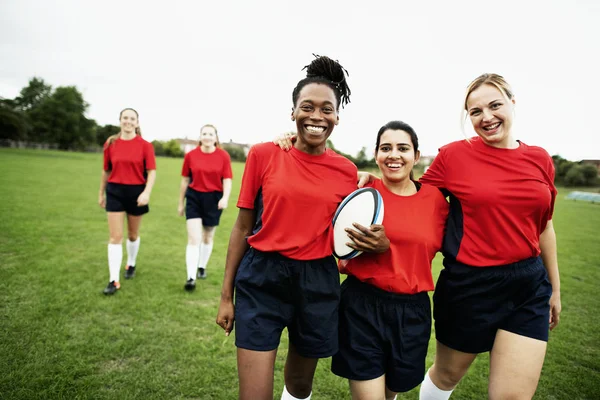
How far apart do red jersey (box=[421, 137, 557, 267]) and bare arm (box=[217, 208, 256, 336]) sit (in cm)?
134

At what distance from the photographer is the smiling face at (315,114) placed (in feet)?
7.25

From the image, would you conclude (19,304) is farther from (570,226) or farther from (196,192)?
(570,226)

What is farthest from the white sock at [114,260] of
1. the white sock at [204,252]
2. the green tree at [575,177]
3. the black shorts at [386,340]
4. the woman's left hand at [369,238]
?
the green tree at [575,177]

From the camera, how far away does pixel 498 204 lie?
2.24 metres

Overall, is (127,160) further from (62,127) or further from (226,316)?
(62,127)

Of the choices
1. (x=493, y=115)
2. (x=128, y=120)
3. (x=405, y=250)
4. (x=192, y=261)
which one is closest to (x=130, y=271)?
(x=192, y=261)

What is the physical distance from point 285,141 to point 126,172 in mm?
3633

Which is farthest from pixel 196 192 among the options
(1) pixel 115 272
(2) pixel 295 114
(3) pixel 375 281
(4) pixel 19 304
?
(3) pixel 375 281

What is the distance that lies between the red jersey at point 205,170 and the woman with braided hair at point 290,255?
3.58 m

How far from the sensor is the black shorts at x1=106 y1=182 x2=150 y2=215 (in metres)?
4.97

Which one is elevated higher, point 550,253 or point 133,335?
point 550,253

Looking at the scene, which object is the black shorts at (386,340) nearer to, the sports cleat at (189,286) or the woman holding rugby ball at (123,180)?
the sports cleat at (189,286)

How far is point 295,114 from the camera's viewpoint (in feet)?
7.54

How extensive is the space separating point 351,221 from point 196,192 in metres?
4.02
